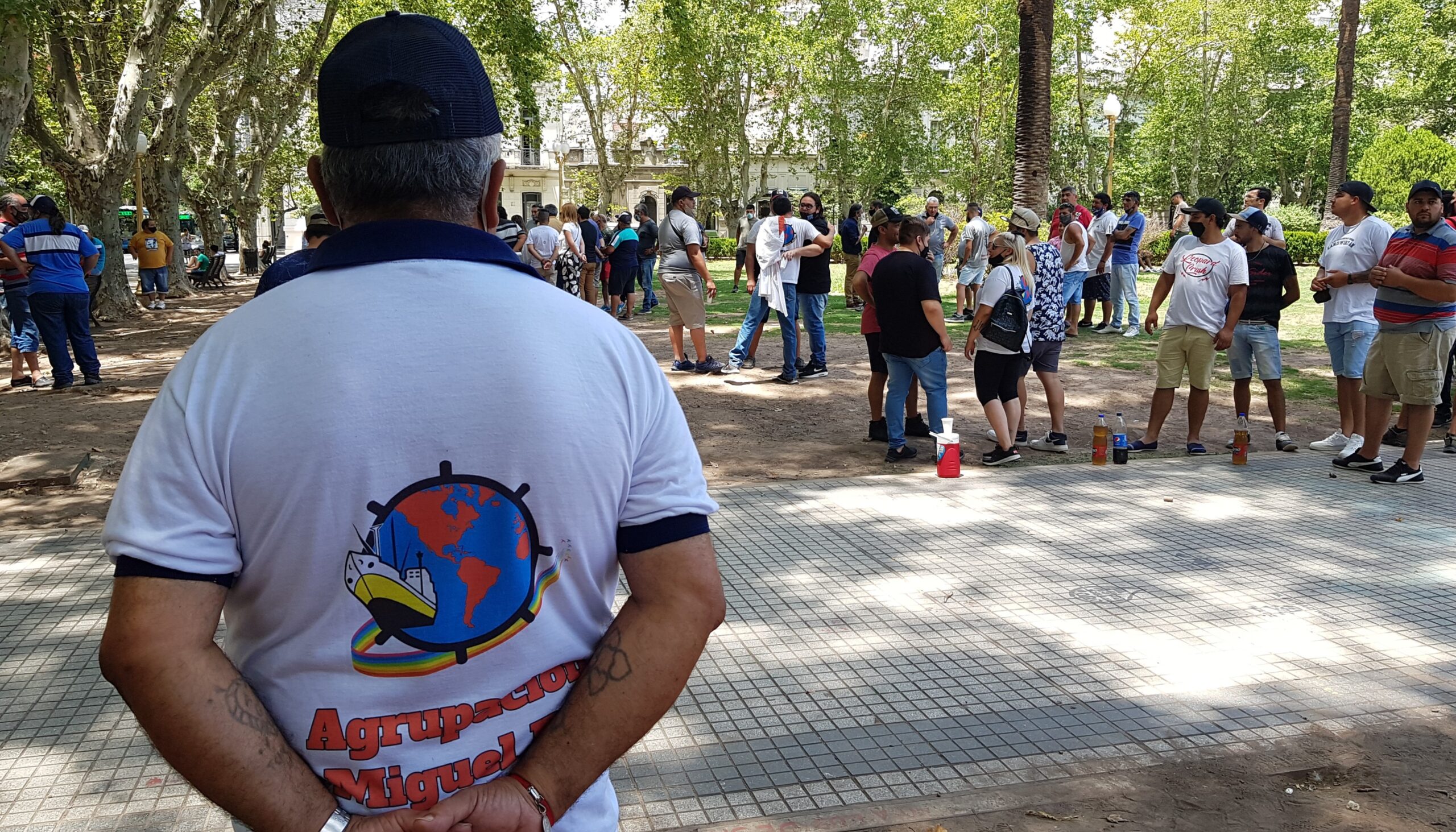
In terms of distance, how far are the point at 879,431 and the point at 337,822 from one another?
26.5 ft

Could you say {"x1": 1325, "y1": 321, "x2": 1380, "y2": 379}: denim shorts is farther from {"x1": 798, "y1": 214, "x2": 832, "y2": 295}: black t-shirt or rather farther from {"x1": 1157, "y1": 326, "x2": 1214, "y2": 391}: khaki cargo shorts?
{"x1": 798, "y1": 214, "x2": 832, "y2": 295}: black t-shirt

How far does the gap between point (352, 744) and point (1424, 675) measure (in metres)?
4.48

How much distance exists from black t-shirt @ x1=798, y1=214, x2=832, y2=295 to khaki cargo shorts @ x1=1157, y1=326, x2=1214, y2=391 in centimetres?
396

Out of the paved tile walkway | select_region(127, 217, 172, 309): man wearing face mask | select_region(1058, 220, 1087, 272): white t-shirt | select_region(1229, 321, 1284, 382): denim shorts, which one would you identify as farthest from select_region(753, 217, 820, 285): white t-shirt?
select_region(127, 217, 172, 309): man wearing face mask

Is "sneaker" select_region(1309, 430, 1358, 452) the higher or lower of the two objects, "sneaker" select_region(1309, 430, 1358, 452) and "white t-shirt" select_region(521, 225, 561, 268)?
the lower

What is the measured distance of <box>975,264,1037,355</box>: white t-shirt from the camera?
8023mm

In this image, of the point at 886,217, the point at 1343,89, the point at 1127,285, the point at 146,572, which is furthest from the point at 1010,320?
the point at 1343,89

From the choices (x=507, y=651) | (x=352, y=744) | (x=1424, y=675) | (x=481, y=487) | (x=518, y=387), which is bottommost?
(x=1424, y=675)

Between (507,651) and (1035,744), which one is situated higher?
(507,651)

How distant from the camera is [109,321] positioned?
1919 cm

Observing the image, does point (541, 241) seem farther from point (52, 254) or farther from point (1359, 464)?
point (1359, 464)

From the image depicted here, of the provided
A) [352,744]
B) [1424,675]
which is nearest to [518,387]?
[352,744]

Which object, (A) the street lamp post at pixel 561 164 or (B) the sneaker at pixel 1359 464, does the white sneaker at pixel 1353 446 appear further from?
(A) the street lamp post at pixel 561 164

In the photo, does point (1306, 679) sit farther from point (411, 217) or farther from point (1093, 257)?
point (1093, 257)
